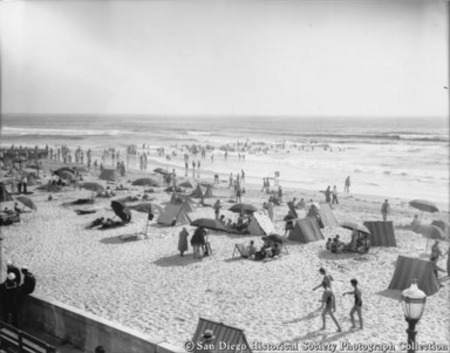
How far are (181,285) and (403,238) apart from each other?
7810 millimetres

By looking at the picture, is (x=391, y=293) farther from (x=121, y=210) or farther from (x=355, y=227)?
(x=121, y=210)

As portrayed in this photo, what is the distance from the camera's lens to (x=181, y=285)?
1012 cm

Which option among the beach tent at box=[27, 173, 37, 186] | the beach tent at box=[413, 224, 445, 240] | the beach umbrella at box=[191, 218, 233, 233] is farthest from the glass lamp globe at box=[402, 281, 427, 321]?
the beach tent at box=[27, 173, 37, 186]

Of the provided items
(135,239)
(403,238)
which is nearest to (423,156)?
(403,238)

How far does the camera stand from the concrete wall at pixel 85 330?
567cm

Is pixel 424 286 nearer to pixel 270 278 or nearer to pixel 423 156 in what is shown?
pixel 270 278

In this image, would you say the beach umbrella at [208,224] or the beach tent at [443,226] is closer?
the beach tent at [443,226]

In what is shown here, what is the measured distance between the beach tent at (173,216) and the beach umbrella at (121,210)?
3.52 feet

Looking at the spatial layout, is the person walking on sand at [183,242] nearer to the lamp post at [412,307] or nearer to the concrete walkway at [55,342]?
the concrete walkway at [55,342]

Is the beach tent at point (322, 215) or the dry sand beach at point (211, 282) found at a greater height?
the beach tent at point (322, 215)

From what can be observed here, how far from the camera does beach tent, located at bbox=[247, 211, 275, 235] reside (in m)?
14.4

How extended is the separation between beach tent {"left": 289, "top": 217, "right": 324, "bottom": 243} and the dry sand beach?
0.29 metres

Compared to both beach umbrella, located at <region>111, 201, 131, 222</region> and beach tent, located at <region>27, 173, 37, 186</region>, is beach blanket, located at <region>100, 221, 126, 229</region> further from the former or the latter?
beach tent, located at <region>27, 173, 37, 186</region>

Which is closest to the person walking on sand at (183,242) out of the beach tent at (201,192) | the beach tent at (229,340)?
the beach tent at (229,340)
